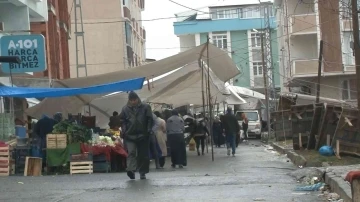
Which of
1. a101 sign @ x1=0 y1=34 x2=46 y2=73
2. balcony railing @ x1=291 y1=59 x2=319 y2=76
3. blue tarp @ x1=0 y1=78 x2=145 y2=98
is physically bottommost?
blue tarp @ x1=0 y1=78 x2=145 y2=98

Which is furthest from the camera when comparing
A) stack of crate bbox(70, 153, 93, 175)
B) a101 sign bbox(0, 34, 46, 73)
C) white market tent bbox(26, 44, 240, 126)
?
white market tent bbox(26, 44, 240, 126)

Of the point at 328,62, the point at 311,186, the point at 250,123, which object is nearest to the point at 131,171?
the point at 311,186

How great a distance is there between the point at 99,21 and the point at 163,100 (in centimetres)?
3599

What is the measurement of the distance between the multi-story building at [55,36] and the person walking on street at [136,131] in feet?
55.8

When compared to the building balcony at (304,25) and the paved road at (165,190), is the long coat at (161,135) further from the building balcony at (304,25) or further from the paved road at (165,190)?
the building balcony at (304,25)

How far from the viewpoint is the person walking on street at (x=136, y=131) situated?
17.2 metres

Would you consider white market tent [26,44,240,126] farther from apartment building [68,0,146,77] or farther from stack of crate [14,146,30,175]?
apartment building [68,0,146,77]

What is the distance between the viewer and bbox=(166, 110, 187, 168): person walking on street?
23906 millimetres

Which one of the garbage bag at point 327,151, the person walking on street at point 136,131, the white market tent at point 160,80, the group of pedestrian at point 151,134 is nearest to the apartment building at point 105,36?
the group of pedestrian at point 151,134

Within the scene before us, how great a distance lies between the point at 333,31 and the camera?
4909 cm

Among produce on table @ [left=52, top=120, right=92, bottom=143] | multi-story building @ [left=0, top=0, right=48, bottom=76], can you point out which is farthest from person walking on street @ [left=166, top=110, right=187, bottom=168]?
multi-story building @ [left=0, top=0, right=48, bottom=76]

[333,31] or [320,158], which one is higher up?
[333,31]

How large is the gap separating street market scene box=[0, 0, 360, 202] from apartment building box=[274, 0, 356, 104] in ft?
0.29

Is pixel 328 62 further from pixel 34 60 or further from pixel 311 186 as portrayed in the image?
pixel 311 186
